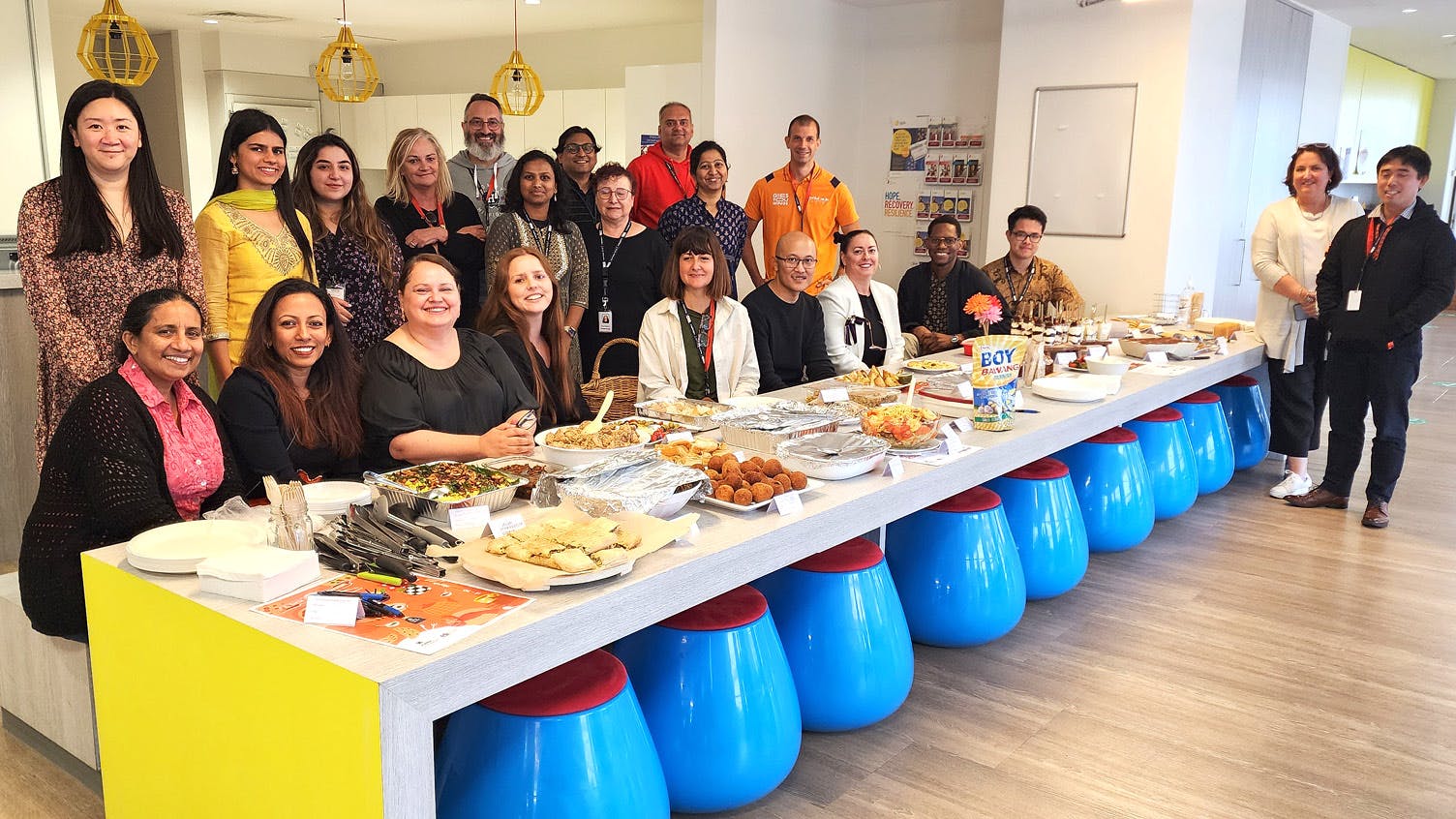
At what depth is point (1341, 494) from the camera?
15.3 feet

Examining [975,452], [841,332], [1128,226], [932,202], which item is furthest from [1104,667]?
[932,202]

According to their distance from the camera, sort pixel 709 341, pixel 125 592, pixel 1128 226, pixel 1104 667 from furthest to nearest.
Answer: pixel 1128 226
pixel 709 341
pixel 1104 667
pixel 125 592

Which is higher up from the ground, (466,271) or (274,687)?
(466,271)

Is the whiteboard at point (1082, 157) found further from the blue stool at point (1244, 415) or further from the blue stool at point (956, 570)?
the blue stool at point (956, 570)

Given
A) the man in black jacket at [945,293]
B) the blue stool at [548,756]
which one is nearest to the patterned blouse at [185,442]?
the blue stool at [548,756]

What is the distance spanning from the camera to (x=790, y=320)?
162 inches

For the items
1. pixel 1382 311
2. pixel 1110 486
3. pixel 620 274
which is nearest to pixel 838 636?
pixel 1110 486

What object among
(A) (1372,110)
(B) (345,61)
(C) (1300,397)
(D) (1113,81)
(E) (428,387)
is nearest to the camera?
(E) (428,387)

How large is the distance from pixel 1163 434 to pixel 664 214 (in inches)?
89.4

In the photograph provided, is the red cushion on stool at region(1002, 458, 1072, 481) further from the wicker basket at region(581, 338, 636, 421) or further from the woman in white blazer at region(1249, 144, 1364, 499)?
the woman in white blazer at region(1249, 144, 1364, 499)

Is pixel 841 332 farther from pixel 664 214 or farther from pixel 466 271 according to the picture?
pixel 466 271

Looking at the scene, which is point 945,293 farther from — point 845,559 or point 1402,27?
point 1402,27

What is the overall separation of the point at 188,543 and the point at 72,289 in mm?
1402

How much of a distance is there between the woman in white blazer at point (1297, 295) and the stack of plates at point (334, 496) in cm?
416
